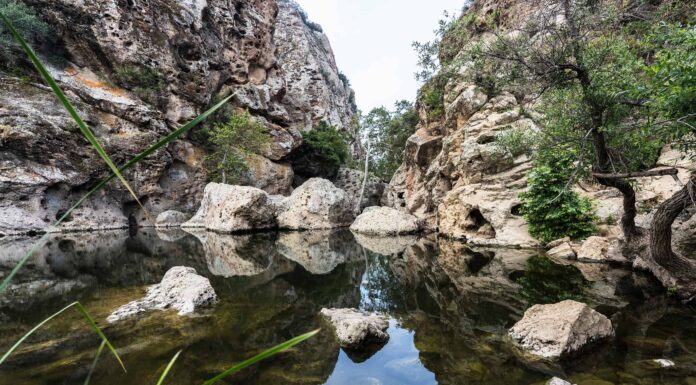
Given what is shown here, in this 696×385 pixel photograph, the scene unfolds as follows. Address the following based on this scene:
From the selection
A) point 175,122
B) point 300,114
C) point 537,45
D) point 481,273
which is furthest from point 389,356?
point 300,114

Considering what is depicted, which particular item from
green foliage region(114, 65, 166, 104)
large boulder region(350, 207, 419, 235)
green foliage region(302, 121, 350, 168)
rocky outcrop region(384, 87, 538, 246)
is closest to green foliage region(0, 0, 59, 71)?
green foliage region(114, 65, 166, 104)

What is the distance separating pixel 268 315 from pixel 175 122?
26617 millimetres

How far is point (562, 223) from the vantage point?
480 inches

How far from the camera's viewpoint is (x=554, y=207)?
12.1 m

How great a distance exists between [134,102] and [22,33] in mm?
6661

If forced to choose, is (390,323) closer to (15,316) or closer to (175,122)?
(15,316)

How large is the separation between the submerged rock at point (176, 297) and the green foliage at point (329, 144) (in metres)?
29.2

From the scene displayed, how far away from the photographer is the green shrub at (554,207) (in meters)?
11.7

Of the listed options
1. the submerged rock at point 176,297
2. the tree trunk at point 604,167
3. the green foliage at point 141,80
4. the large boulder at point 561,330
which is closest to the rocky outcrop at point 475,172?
the tree trunk at point 604,167

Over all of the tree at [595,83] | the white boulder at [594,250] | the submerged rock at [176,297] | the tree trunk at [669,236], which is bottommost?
the submerged rock at [176,297]

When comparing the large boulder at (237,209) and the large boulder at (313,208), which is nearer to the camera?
the large boulder at (237,209)

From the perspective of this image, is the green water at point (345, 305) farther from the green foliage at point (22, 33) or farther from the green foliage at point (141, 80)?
the green foliage at point (141, 80)

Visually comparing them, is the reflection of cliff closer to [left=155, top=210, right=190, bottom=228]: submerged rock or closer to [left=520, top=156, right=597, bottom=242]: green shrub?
[left=520, top=156, right=597, bottom=242]: green shrub

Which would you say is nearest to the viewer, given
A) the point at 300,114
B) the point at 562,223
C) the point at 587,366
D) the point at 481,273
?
the point at 587,366
